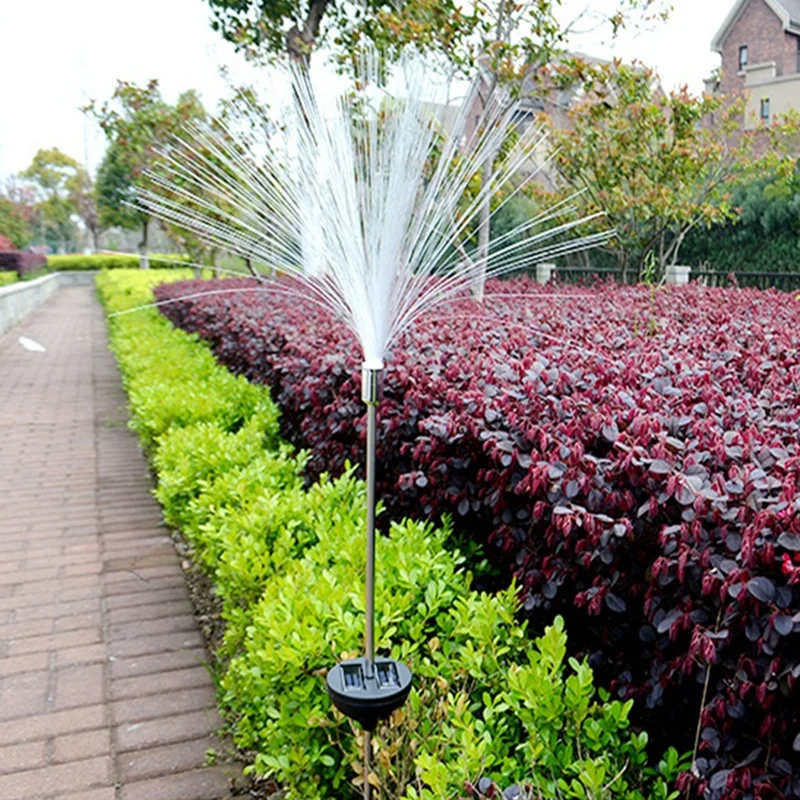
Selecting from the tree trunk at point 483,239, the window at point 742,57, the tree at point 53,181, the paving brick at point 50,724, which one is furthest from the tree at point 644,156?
the tree at point 53,181

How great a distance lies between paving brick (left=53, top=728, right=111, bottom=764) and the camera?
8.17ft

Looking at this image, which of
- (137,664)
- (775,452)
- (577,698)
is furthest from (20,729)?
(775,452)

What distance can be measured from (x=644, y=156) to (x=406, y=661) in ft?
32.7

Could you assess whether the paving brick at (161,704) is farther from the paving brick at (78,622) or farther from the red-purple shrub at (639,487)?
the red-purple shrub at (639,487)

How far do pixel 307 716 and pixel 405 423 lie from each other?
1268 mm

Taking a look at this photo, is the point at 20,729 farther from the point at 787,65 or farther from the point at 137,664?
the point at 787,65

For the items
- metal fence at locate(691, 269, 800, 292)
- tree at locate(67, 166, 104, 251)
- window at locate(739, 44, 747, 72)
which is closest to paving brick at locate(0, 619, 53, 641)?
metal fence at locate(691, 269, 800, 292)

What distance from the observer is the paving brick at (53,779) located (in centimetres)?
232

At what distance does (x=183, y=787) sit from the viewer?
2.34m

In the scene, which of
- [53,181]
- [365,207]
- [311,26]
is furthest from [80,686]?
[53,181]

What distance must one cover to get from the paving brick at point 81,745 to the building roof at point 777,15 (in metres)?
32.3

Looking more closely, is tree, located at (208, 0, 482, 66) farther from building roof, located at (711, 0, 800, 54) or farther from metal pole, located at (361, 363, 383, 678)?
building roof, located at (711, 0, 800, 54)

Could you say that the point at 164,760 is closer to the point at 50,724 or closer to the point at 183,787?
the point at 183,787

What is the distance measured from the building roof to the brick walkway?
97.9 ft
